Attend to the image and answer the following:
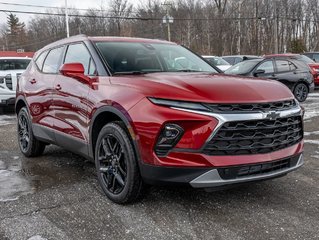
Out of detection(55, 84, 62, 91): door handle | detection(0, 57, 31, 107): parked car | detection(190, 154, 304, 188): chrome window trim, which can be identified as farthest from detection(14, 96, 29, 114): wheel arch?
detection(0, 57, 31, 107): parked car

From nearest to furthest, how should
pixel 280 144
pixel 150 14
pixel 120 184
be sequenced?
pixel 280 144
pixel 120 184
pixel 150 14

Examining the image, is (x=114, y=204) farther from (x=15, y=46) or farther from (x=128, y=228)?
(x=15, y=46)

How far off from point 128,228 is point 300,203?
1.73 m

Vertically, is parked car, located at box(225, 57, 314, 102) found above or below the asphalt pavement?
above

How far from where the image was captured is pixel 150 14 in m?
51.3

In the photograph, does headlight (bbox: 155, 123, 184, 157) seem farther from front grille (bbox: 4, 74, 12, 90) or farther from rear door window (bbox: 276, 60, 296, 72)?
rear door window (bbox: 276, 60, 296, 72)

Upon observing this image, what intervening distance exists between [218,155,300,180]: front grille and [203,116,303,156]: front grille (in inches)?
4.6

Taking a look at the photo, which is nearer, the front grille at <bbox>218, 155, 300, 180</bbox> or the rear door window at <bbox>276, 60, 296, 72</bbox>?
the front grille at <bbox>218, 155, 300, 180</bbox>

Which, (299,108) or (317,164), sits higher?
(299,108)

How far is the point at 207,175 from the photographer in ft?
10.8

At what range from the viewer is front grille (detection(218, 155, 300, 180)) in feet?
10.9

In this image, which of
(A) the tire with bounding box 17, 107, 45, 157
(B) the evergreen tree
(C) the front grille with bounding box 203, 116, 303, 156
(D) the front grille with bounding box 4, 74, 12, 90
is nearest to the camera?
(C) the front grille with bounding box 203, 116, 303, 156

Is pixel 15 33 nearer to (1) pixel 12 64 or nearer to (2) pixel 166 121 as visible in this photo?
(1) pixel 12 64

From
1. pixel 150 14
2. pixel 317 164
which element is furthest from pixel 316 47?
pixel 317 164
